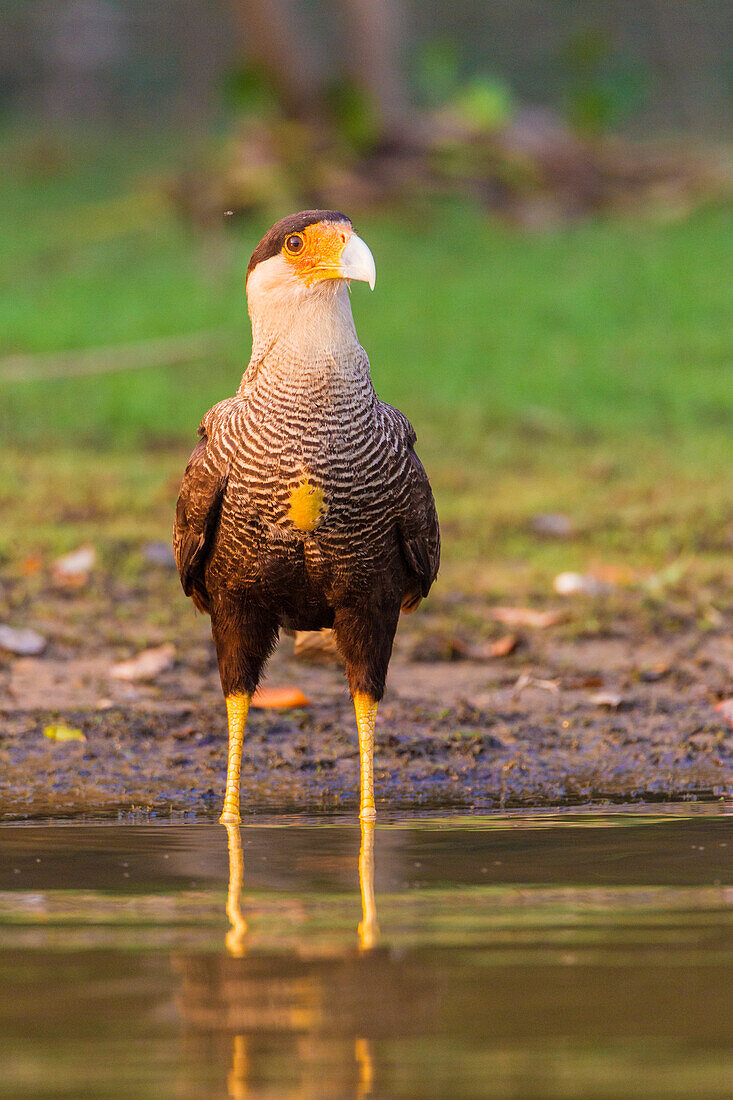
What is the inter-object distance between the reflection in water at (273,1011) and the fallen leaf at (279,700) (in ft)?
7.91

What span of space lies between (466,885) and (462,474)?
5.45 metres

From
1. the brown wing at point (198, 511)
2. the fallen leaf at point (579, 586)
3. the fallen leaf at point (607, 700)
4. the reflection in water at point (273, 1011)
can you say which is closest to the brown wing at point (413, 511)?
the brown wing at point (198, 511)

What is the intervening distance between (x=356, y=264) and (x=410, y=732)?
164 centimetres

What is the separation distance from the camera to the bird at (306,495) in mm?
4539

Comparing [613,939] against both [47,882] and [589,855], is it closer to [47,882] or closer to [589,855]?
[589,855]

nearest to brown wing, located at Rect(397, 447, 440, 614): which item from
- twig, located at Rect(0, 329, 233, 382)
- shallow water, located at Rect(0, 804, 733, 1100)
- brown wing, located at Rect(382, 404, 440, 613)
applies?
brown wing, located at Rect(382, 404, 440, 613)

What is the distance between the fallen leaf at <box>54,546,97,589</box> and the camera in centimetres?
738

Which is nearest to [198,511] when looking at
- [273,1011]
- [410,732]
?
[410,732]

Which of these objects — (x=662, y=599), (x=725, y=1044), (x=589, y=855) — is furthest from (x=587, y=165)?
(x=725, y=1044)

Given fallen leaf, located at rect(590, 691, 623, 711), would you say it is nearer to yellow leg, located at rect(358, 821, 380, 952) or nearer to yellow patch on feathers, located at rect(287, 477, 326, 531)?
yellow leg, located at rect(358, 821, 380, 952)

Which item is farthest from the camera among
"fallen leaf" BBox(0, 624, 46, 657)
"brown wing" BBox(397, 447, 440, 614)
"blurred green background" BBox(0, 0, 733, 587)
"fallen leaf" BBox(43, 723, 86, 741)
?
"blurred green background" BBox(0, 0, 733, 587)

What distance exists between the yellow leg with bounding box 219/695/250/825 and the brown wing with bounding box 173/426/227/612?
0.37 metres

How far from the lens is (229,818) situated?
Result: 452cm

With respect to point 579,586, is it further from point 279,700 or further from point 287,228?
point 287,228
